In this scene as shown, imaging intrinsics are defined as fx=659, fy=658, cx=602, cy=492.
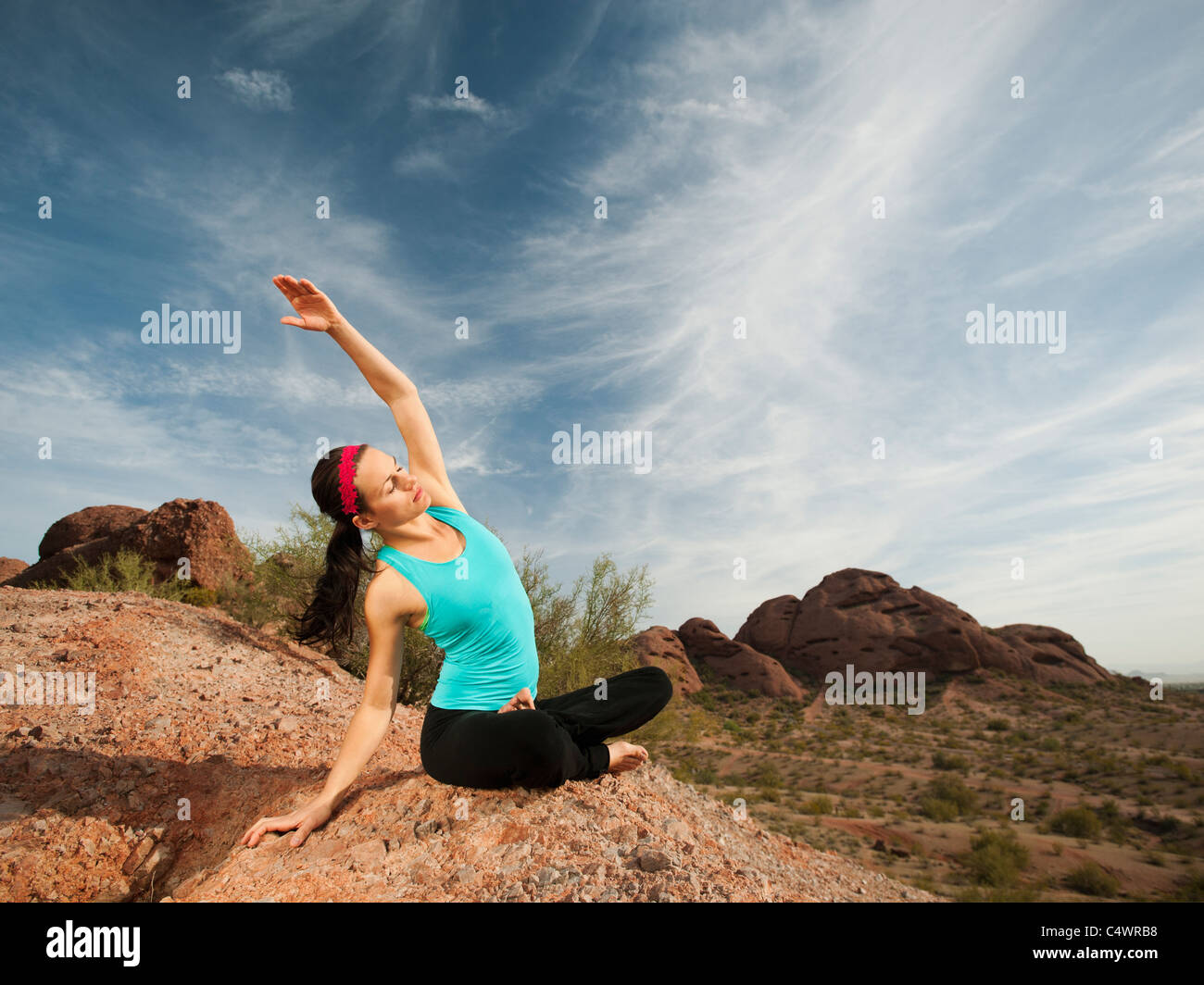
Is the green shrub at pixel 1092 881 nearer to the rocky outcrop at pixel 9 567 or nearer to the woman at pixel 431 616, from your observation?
the woman at pixel 431 616

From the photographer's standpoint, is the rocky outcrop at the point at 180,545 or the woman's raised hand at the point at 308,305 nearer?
the woman's raised hand at the point at 308,305

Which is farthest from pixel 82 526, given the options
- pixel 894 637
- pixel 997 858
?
pixel 894 637

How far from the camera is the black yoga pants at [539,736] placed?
2.57 metres

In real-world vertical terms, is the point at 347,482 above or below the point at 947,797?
above

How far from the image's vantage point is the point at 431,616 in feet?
8.91

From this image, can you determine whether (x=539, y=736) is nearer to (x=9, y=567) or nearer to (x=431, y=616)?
(x=431, y=616)

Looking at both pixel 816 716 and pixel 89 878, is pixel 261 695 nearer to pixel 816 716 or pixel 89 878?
pixel 89 878

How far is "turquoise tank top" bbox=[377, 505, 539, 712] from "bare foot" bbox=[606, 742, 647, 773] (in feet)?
2.05

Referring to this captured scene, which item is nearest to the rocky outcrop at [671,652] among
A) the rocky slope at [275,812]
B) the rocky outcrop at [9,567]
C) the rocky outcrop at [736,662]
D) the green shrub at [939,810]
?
the rocky outcrop at [736,662]

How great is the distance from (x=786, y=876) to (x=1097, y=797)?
62.8ft

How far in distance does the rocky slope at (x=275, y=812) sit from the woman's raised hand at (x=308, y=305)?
2.12 metres

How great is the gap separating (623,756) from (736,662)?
38.0 meters
